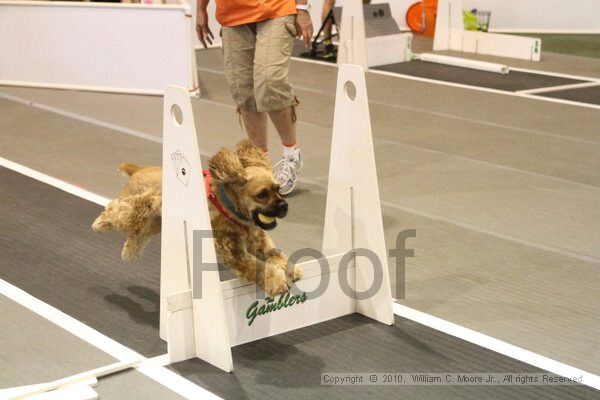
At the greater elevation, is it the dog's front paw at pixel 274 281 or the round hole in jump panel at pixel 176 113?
the round hole in jump panel at pixel 176 113

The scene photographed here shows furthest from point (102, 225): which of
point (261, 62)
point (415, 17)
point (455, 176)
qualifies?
point (415, 17)

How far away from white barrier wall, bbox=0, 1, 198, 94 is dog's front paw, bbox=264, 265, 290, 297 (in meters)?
4.31

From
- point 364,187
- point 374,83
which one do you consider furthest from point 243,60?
point 374,83

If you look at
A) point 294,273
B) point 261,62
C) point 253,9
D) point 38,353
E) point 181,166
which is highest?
point 253,9

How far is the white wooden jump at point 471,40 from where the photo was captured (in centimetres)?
869

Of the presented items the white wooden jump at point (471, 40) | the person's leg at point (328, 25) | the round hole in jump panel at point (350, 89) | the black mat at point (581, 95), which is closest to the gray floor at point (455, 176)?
the black mat at point (581, 95)

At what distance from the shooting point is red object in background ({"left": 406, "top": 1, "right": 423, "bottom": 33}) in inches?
420

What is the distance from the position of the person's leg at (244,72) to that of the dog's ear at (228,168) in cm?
167

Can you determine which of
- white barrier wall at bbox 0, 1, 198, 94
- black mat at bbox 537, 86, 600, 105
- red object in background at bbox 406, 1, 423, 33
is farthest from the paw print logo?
red object in background at bbox 406, 1, 423, 33

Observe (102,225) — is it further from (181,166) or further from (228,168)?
(228,168)

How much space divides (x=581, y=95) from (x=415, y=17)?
13.1 feet

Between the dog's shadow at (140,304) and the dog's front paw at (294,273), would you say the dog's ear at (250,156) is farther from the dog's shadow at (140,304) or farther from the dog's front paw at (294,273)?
the dog's shadow at (140,304)

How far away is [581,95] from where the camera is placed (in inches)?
277

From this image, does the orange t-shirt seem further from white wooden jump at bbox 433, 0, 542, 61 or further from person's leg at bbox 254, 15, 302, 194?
white wooden jump at bbox 433, 0, 542, 61
